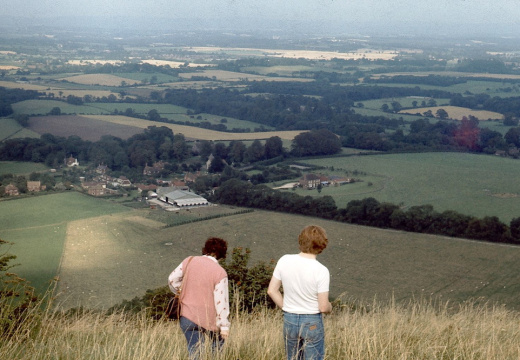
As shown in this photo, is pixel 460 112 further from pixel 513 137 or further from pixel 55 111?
pixel 55 111

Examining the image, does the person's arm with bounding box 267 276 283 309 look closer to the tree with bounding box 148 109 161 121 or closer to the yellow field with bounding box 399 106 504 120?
the tree with bounding box 148 109 161 121

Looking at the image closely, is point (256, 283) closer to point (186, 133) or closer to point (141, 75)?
point (186, 133)

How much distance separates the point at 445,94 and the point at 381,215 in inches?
2127

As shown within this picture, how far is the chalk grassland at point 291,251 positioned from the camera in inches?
Answer: 733

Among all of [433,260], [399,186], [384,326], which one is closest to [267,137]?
[399,186]

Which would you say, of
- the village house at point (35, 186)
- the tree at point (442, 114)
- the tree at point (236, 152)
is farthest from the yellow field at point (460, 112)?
the village house at point (35, 186)

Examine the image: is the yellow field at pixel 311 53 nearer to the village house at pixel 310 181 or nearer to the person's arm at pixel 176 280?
the village house at pixel 310 181

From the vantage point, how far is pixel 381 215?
27578 mm

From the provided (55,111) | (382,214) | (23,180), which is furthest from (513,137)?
(55,111)

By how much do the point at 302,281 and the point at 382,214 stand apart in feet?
77.8

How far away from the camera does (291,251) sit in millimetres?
22734

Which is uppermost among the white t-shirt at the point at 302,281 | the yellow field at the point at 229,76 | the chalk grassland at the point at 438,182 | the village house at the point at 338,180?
the white t-shirt at the point at 302,281

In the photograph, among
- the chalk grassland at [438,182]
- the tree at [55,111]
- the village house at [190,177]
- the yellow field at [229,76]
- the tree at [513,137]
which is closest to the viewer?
the chalk grassland at [438,182]

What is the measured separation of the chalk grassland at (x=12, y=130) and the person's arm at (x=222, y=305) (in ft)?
133
